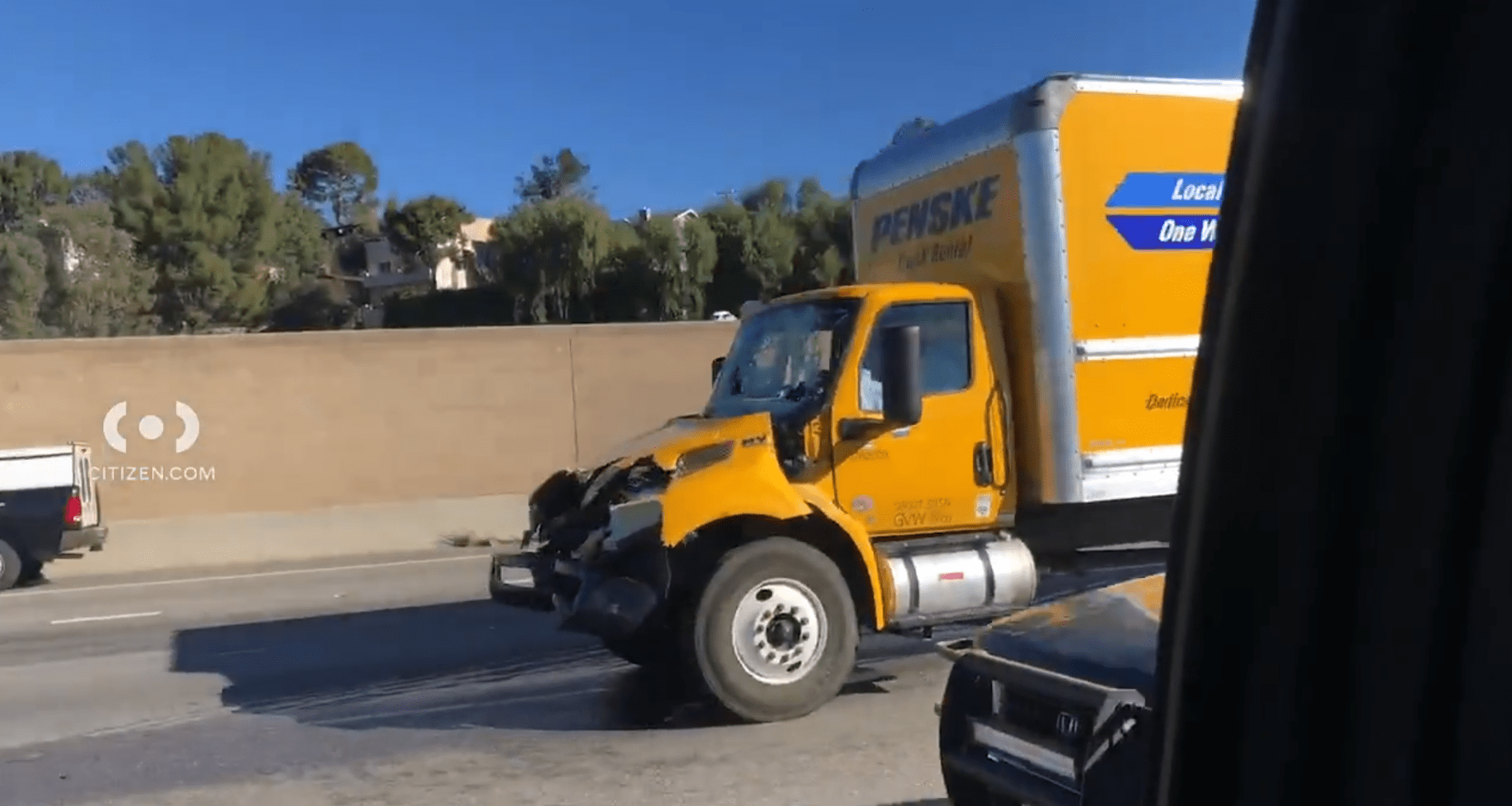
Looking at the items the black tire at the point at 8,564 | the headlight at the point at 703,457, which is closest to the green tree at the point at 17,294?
the black tire at the point at 8,564

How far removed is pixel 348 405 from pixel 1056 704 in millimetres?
17540

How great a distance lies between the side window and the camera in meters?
7.95

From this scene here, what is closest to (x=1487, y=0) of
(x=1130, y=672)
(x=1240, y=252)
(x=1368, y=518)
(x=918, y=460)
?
(x=1240, y=252)

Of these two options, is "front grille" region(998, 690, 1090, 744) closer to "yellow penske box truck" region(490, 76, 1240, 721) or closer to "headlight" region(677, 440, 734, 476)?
"yellow penske box truck" region(490, 76, 1240, 721)

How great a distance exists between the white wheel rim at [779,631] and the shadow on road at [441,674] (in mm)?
414

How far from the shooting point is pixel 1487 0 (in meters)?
1.39

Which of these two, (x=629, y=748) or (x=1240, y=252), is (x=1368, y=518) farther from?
(x=629, y=748)

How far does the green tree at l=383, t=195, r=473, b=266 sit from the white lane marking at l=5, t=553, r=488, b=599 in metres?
42.7

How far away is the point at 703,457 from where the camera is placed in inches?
293

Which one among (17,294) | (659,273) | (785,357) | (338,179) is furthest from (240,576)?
(338,179)

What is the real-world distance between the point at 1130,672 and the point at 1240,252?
91.3 inches

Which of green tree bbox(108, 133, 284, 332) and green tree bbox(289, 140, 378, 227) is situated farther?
green tree bbox(289, 140, 378, 227)

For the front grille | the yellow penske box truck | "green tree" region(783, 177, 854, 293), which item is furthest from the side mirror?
"green tree" region(783, 177, 854, 293)

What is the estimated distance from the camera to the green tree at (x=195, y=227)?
1831 inches
